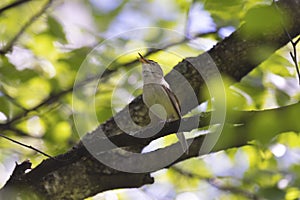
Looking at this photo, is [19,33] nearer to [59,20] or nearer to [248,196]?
[59,20]

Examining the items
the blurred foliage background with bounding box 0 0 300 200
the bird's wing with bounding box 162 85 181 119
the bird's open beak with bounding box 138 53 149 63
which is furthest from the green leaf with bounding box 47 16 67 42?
the bird's wing with bounding box 162 85 181 119

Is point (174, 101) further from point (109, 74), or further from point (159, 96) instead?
point (109, 74)

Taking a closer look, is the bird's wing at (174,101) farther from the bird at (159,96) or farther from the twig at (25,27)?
the twig at (25,27)

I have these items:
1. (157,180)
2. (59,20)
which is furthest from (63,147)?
(157,180)

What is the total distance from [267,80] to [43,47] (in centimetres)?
127

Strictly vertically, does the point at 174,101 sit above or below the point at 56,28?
below

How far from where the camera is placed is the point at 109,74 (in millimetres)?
3096

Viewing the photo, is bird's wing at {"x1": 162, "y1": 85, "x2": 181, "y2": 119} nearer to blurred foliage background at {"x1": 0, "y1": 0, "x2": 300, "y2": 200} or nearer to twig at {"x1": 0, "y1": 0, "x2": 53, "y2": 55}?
blurred foliage background at {"x1": 0, "y1": 0, "x2": 300, "y2": 200}

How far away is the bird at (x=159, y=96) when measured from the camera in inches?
102

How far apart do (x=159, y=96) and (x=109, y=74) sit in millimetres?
490

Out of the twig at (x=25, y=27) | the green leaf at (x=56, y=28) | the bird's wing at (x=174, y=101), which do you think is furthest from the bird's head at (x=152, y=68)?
the twig at (x=25, y=27)

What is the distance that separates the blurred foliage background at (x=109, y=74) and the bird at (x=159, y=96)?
148 mm

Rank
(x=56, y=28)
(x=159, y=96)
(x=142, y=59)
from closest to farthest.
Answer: (x=159, y=96) < (x=56, y=28) < (x=142, y=59)

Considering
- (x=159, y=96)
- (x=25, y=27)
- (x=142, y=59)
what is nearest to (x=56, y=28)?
(x=25, y=27)
